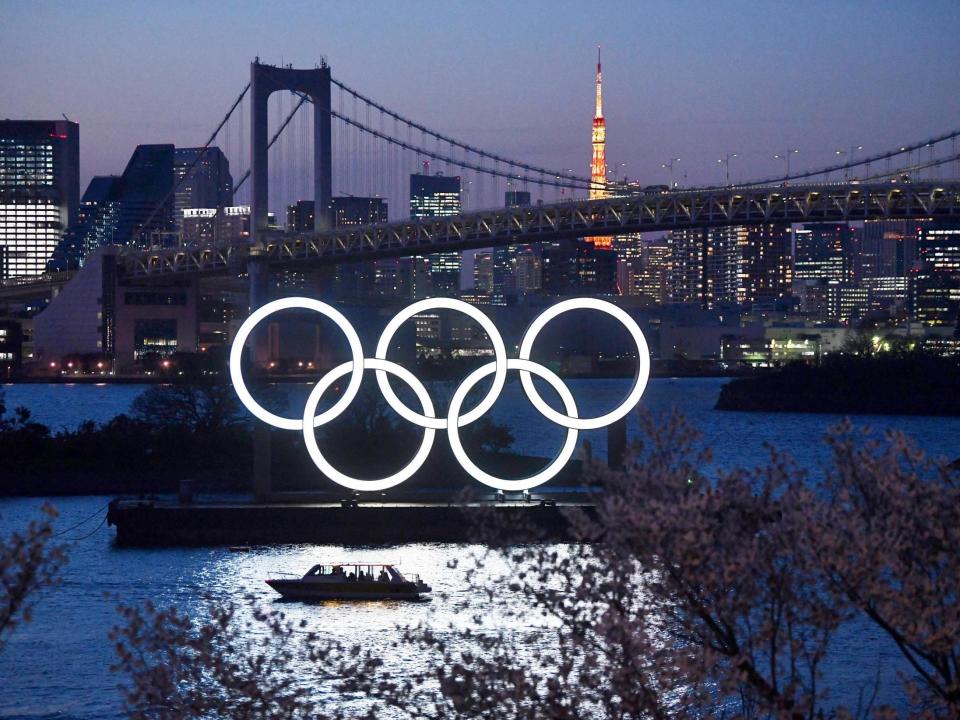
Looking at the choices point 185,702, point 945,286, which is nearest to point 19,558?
point 185,702

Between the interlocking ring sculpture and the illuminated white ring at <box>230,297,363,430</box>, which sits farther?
the illuminated white ring at <box>230,297,363,430</box>

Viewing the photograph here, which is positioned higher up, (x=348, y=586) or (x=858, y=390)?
(x=348, y=586)

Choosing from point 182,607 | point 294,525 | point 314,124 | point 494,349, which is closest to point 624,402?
point 494,349

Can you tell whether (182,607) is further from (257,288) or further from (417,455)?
(257,288)

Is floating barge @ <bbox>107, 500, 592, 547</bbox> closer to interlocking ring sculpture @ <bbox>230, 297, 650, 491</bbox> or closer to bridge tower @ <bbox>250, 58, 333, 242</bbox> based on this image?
interlocking ring sculpture @ <bbox>230, 297, 650, 491</bbox>

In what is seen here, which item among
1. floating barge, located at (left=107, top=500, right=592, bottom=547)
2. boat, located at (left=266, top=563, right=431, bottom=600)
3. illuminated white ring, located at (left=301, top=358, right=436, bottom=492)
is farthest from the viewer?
floating barge, located at (left=107, top=500, right=592, bottom=547)

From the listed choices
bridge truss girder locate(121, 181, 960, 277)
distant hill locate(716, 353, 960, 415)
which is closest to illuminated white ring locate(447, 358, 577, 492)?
bridge truss girder locate(121, 181, 960, 277)

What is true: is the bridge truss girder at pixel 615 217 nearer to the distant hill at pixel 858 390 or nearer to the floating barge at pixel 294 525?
the distant hill at pixel 858 390

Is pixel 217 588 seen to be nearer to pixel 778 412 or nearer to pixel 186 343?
pixel 778 412
